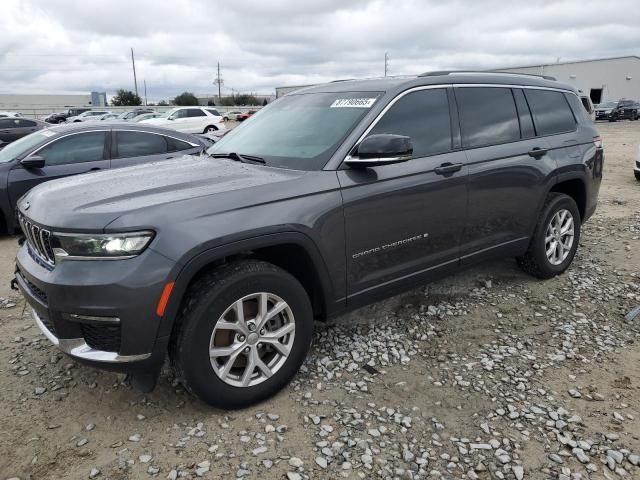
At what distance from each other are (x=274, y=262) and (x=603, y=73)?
57699 mm

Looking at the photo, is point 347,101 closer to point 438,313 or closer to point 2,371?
point 438,313

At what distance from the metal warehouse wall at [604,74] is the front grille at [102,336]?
5401 cm

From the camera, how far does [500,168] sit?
3.99m

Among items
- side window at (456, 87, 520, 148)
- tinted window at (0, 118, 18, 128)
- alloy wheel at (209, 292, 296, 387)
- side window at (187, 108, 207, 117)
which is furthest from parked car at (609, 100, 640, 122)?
alloy wheel at (209, 292, 296, 387)

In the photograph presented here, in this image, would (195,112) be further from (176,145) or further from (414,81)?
(414,81)

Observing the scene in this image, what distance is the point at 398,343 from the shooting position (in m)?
3.66

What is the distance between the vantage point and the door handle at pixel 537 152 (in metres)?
4.27

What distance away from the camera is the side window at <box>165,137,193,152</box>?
24.1 ft

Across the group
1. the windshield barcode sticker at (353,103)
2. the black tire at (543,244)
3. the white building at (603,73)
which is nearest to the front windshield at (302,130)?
the windshield barcode sticker at (353,103)

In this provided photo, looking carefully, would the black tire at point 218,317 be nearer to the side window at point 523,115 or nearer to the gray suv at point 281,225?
the gray suv at point 281,225

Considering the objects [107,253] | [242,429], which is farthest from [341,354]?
[107,253]

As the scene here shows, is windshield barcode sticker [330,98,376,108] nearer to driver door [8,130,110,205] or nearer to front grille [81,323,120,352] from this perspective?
front grille [81,323,120,352]

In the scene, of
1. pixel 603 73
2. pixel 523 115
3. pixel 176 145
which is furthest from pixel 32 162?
pixel 603 73

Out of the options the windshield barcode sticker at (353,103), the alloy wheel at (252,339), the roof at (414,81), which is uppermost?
the roof at (414,81)
